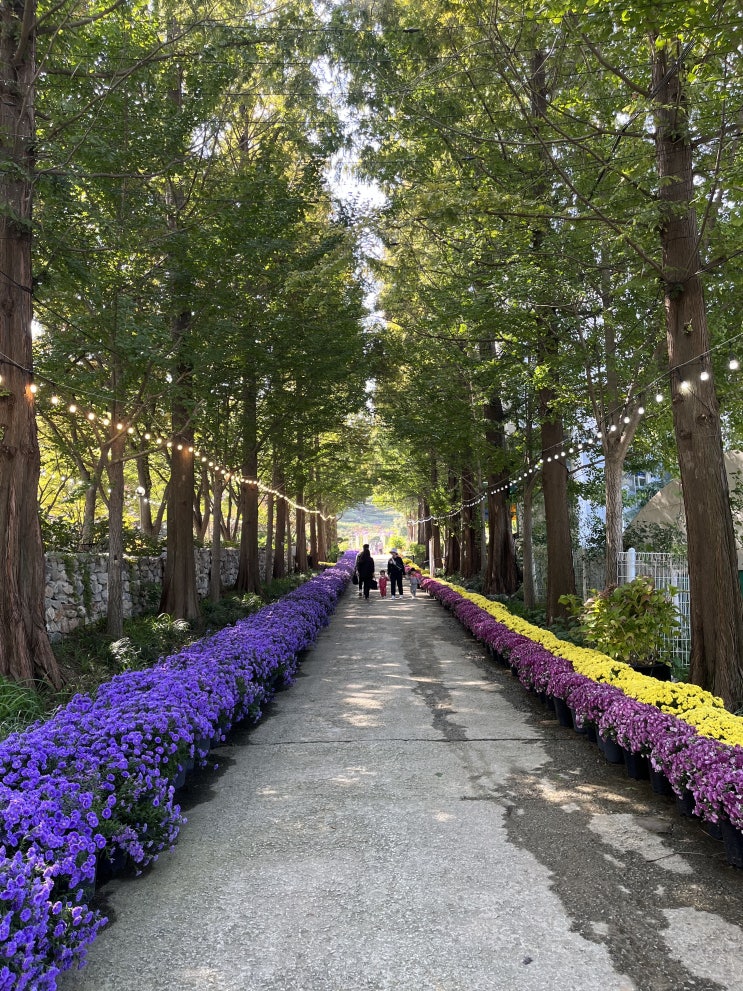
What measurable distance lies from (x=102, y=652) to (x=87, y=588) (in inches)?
105

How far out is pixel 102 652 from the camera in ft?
30.5

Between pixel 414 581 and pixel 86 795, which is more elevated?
pixel 414 581

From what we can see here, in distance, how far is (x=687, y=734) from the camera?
14.9 feet

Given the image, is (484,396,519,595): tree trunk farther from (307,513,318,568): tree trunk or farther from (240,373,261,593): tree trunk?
(307,513,318,568): tree trunk

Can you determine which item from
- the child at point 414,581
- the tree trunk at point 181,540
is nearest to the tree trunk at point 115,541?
the tree trunk at point 181,540

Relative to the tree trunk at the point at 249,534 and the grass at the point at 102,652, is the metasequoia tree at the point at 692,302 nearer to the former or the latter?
the grass at the point at 102,652

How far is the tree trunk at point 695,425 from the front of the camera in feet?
21.0

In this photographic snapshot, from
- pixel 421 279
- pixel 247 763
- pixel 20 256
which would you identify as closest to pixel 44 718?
pixel 247 763

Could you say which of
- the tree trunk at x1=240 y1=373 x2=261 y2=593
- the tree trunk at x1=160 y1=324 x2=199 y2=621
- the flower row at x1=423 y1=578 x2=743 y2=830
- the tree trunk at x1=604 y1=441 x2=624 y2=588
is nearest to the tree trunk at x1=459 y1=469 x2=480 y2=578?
the tree trunk at x1=240 y1=373 x2=261 y2=593

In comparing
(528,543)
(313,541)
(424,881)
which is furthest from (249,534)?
(313,541)

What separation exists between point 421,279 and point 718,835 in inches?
561

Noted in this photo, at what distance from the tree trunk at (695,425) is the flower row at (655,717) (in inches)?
31.2

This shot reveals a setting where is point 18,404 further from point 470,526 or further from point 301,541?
point 301,541

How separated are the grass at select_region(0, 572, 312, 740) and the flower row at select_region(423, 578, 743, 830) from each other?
4.41 meters
